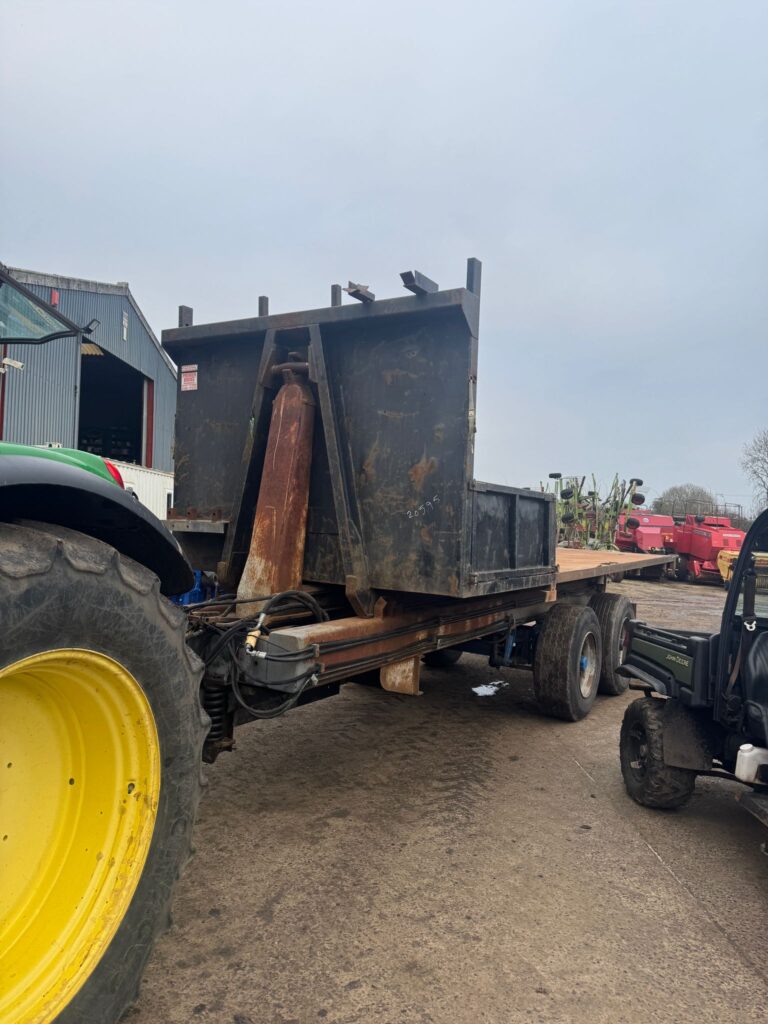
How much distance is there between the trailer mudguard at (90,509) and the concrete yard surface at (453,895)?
1.39 m

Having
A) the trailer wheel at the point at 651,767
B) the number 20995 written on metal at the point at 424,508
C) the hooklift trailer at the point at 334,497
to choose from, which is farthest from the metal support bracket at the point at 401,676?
the trailer wheel at the point at 651,767

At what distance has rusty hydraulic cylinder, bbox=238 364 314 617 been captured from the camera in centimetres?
382

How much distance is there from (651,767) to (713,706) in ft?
1.69

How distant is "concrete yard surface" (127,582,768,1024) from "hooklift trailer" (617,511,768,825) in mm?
260

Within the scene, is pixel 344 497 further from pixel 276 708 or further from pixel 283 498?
pixel 276 708

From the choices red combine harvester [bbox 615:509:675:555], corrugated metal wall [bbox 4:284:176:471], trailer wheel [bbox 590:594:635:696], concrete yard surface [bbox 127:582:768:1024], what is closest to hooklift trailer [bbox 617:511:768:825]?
concrete yard surface [bbox 127:582:768:1024]

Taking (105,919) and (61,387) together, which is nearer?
(105,919)

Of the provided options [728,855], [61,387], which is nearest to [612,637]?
[728,855]

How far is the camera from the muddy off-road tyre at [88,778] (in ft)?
5.63

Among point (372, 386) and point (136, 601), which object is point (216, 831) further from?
point (372, 386)

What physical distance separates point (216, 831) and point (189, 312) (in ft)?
10.7

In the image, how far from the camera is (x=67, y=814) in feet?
6.44

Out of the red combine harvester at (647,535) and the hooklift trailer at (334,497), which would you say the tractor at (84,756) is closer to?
the hooklift trailer at (334,497)

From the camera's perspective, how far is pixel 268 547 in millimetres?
3842
